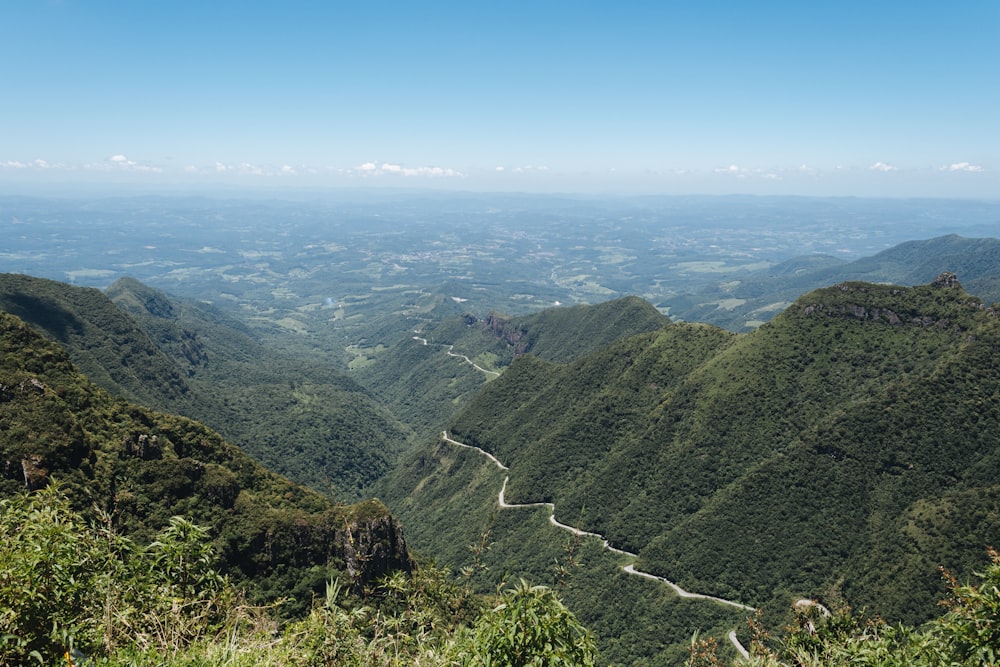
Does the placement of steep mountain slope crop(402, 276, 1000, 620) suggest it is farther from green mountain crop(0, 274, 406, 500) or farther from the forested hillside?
green mountain crop(0, 274, 406, 500)

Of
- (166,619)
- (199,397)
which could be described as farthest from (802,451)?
(199,397)

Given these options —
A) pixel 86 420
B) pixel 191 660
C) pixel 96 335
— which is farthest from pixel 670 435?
pixel 96 335

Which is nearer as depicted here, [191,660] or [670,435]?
[191,660]

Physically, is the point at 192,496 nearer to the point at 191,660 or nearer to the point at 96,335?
the point at 191,660

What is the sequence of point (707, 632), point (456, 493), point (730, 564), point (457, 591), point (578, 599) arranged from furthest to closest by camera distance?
point (456, 493) → point (578, 599) → point (730, 564) → point (707, 632) → point (457, 591)

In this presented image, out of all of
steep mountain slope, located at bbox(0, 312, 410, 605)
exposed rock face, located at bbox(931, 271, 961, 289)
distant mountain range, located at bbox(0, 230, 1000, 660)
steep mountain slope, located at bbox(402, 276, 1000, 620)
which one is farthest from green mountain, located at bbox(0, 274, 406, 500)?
exposed rock face, located at bbox(931, 271, 961, 289)

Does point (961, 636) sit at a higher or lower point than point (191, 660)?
lower

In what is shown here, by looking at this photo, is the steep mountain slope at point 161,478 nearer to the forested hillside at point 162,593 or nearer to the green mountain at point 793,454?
the forested hillside at point 162,593
